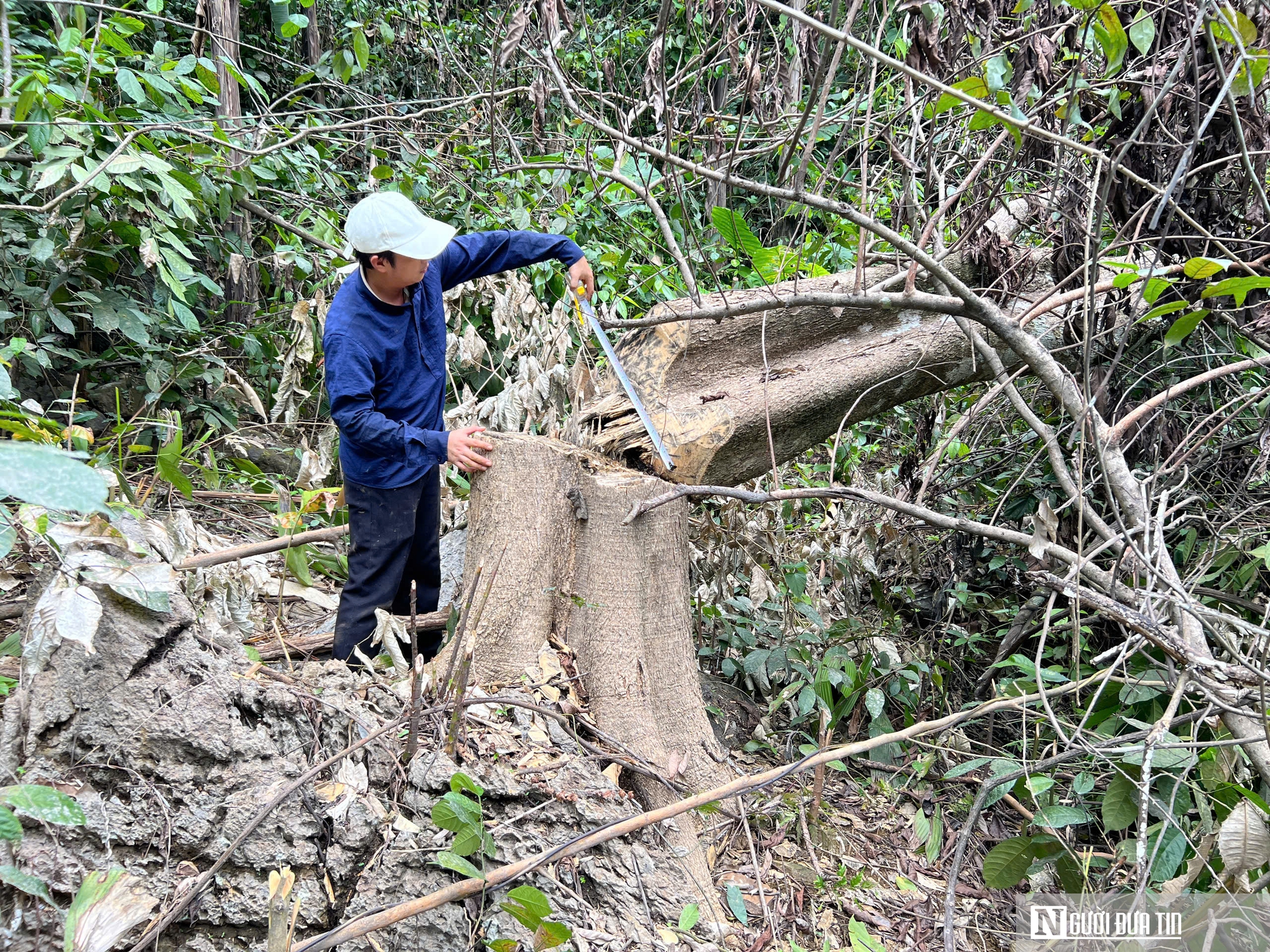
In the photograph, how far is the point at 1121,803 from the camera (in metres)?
2.26

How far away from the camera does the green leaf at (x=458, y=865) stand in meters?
1.85

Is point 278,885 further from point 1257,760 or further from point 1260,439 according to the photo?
point 1260,439

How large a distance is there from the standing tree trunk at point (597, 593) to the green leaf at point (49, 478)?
162 cm

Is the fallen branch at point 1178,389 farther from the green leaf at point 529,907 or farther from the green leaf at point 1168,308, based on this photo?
the green leaf at point 529,907

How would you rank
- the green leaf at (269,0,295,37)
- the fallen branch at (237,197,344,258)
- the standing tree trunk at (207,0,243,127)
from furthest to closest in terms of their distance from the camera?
1. the green leaf at (269,0,295,37)
2. the standing tree trunk at (207,0,243,127)
3. the fallen branch at (237,197,344,258)

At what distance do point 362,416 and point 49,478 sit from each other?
177 centimetres

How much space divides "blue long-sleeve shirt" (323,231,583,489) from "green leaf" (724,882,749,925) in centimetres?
146

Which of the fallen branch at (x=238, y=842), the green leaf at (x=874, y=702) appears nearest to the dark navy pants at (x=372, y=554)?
the fallen branch at (x=238, y=842)

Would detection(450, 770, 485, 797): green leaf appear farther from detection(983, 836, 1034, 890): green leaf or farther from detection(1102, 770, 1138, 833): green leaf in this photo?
detection(1102, 770, 1138, 833): green leaf

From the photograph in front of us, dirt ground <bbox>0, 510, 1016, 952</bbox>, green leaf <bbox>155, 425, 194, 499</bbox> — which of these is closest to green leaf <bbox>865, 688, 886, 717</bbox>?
dirt ground <bbox>0, 510, 1016, 952</bbox>

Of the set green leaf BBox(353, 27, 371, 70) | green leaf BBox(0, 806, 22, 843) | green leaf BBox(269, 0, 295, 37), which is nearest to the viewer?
green leaf BBox(0, 806, 22, 843)

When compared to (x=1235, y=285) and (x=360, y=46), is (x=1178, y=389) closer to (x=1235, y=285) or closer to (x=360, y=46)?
(x=1235, y=285)

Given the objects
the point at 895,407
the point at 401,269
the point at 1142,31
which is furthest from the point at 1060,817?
the point at 401,269

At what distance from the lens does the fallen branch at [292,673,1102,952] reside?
1730 mm
